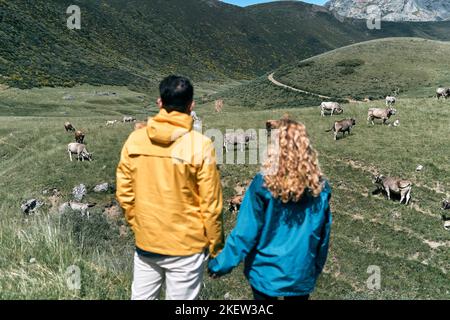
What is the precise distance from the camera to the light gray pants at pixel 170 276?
538 cm

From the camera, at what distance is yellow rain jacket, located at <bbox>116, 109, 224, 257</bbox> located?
5.27 m

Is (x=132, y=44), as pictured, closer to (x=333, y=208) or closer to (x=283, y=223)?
(x=333, y=208)

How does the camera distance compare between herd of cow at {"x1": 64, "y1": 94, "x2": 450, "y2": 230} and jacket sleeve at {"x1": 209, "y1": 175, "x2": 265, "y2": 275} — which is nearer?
jacket sleeve at {"x1": 209, "y1": 175, "x2": 265, "y2": 275}

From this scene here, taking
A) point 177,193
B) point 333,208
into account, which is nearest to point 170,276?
point 177,193

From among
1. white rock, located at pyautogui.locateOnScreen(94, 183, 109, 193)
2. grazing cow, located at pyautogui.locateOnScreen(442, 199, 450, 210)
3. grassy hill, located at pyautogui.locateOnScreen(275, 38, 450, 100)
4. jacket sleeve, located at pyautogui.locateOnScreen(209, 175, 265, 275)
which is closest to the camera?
jacket sleeve, located at pyautogui.locateOnScreen(209, 175, 265, 275)

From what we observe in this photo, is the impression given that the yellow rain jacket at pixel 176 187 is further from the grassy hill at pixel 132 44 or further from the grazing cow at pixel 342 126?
the grassy hill at pixel 132 44

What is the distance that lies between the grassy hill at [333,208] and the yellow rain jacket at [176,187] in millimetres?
1697

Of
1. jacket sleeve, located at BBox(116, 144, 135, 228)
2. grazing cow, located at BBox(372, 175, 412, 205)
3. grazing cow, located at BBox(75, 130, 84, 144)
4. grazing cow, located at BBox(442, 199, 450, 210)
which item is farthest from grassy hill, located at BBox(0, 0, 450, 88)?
jacket sleeve, located at BBox(116, 144, 135, 228)

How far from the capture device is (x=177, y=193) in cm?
536

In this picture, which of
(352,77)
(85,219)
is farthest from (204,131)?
(352,77)

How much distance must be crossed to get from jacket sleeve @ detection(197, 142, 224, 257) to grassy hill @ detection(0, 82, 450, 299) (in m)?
2.01

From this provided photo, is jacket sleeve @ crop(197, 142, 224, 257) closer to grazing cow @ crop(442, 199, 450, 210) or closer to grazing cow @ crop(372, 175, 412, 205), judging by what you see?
grazing cow @ crop(372, 175, 412, 205)

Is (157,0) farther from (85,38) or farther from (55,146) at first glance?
(55,146)

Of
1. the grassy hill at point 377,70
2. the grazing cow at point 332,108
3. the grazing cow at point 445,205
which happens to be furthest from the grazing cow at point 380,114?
the grassy hill at point 377,70
